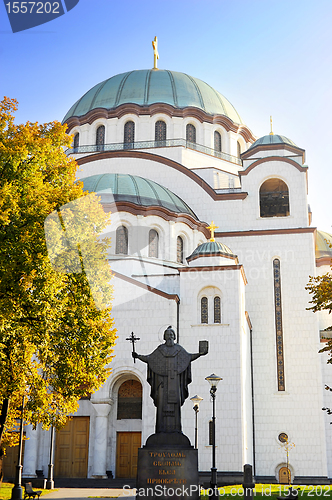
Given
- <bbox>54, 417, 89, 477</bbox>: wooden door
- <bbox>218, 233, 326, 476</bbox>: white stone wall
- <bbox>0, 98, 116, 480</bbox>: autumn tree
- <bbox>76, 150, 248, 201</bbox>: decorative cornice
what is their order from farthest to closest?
1. <bbox>76, 150, 248, 201</bbox>: decorative cornice
2. <bbox>218, 233, 326, 476</bbox>: white stone wall
3. <bbox>54, 417, 89, 477</bbox>: wooden door
4. <bbox>0, 98, 116, 480</bbox>: autumn tree

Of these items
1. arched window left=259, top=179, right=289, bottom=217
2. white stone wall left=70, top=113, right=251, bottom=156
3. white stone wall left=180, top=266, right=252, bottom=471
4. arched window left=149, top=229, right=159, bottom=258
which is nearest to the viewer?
white stone wall left=180, top=266, right=252, bottom=471

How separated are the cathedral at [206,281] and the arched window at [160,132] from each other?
7cm

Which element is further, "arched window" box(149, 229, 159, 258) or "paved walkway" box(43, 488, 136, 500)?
"arched window" box(149, 229, 159, 258)

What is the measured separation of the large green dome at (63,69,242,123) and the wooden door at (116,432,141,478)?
18.9 m

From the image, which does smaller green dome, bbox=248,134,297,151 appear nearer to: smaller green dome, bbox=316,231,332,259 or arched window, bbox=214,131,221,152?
arched window, bbox=214,131,221,152

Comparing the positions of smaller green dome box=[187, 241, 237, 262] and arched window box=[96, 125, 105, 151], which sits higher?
arched window box=[96, 125, 105, 151]

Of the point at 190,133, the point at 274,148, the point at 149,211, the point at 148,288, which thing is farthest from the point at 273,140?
the point at 148,288

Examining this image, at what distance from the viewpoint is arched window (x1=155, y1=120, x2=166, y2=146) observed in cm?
3294

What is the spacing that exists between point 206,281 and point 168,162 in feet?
31.6

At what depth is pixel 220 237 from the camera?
94.6 feet

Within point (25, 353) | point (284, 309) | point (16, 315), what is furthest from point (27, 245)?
point (284, 309)

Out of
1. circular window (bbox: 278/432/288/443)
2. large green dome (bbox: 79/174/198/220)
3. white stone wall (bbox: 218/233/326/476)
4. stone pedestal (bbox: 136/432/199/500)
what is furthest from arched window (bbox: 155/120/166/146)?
stone pedestal (bbox: 136/432/199/500)

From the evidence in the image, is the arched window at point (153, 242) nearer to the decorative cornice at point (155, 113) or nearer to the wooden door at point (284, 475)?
the decorative cornice at point (155, 113)

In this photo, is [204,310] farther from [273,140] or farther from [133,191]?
[273,140]
